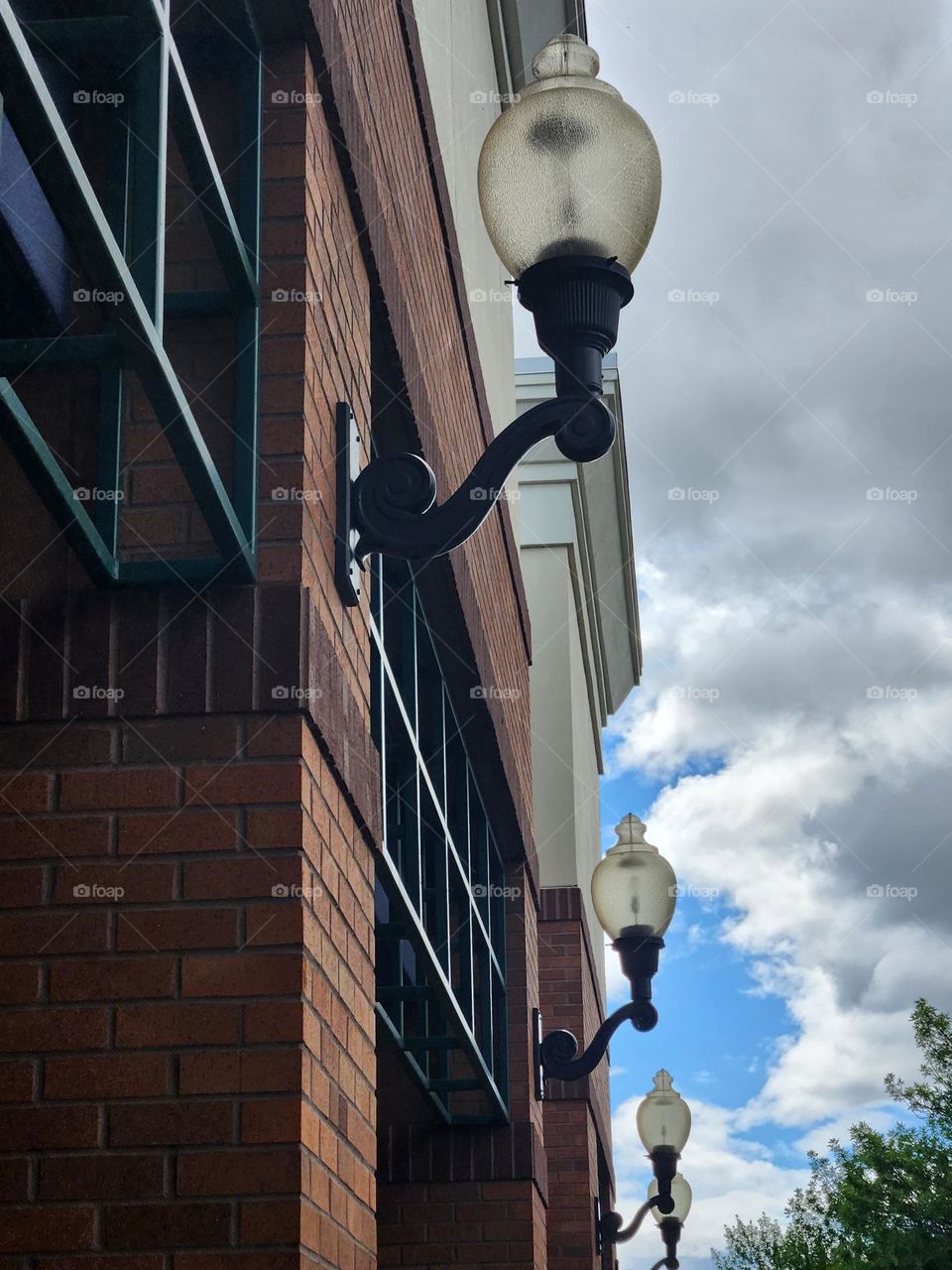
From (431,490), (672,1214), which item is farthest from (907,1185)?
(431,490)

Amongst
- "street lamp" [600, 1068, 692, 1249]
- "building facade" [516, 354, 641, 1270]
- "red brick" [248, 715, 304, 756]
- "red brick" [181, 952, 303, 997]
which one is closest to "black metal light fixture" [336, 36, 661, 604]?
"red brick" [248, 715, 304, 756]

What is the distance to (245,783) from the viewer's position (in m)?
3.09

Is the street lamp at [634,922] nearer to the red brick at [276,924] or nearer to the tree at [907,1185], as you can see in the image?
the red brick at [276,924]

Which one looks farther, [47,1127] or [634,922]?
[634,922]

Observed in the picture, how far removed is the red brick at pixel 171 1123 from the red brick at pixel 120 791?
54 centimetres

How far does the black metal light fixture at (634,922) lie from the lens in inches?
358

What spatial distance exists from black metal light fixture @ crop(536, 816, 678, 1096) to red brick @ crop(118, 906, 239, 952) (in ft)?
20.5

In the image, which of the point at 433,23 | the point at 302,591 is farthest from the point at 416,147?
the point at 302,591

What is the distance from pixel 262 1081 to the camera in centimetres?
292

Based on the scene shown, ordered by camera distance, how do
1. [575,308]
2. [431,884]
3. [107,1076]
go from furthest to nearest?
[431,884] < [575,308] < [107,1076]

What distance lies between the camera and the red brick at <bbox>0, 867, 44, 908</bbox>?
3.04 m

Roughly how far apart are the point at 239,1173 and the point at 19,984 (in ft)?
1.73

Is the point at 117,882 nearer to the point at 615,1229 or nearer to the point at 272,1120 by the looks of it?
the point at 272,1120

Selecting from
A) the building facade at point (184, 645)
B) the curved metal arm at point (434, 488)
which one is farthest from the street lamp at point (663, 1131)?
the curved metal arm at point (434, 488)
